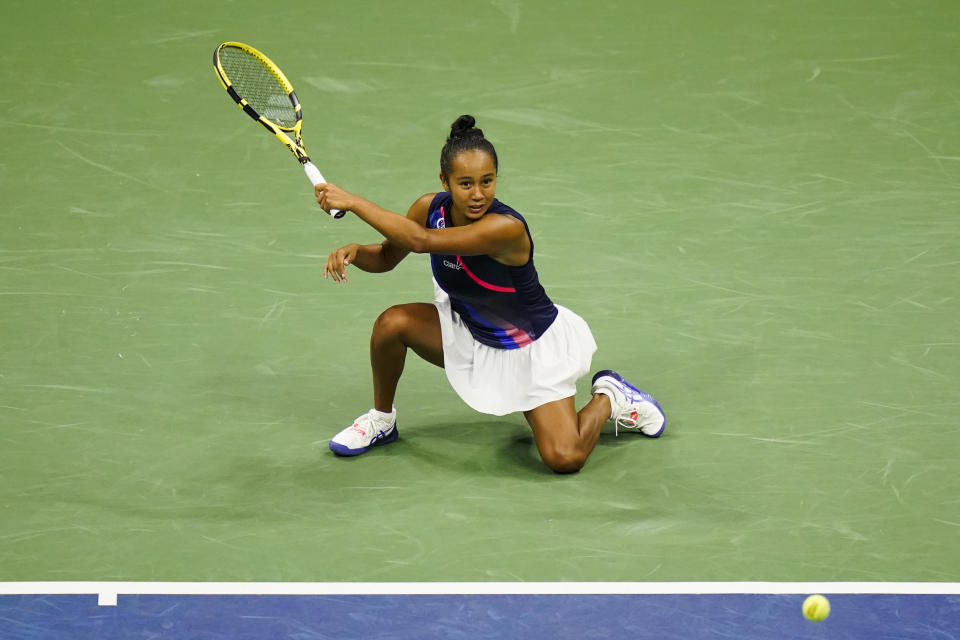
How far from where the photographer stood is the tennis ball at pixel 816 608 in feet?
15.0

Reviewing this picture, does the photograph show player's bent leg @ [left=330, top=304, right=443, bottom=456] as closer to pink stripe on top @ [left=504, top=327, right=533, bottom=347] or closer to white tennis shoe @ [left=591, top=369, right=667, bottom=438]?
pink stripe on top @ [left=504, top=327, right=533, bottom=347]

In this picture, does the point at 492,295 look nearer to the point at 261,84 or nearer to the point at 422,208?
the point at 422,208

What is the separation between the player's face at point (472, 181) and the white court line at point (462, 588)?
147 cm

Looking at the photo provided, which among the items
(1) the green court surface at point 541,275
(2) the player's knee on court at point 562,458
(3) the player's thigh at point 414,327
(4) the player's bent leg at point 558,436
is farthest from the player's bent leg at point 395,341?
(2) the player's knee on court at point 562,458

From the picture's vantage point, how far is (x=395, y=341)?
580 cm

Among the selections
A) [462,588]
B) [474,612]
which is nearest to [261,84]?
[462,588]

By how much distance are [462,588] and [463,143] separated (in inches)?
66.4

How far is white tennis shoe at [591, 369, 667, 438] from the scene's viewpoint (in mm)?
5852

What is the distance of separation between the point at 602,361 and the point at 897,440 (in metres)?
1.41

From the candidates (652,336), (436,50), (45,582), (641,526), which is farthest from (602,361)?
(436,50)

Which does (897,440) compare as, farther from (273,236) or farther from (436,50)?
(436,50)

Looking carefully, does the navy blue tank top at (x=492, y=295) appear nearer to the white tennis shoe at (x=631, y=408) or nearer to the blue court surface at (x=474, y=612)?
the white tennis shoe at (x=631, y=408)

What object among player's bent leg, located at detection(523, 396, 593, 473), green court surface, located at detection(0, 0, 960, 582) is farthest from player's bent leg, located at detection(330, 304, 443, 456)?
player's bent leg, located at detection(523, 396, 593, 473)

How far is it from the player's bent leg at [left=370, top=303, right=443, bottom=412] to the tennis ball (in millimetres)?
1961
